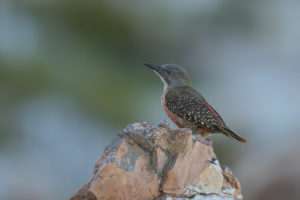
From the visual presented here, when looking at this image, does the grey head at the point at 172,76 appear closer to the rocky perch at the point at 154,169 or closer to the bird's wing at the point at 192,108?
the bird's wing at the point at 192,108

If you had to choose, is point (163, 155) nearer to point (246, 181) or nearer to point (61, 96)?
point (246, 181)

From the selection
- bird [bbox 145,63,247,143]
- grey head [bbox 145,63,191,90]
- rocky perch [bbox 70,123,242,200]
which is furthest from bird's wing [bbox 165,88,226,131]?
rocky perch [bbox 70,123,242,200]

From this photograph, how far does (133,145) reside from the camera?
16.9ft

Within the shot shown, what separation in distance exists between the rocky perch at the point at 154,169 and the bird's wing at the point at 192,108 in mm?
2357

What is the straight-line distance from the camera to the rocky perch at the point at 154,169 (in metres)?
4.95

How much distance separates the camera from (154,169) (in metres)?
5.07

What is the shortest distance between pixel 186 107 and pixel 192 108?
0.10 m

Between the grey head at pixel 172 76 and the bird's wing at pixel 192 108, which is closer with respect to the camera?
the bird's wing at pixel 192 108

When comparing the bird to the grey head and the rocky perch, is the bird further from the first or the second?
the rocky perch

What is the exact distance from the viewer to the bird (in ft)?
25.4

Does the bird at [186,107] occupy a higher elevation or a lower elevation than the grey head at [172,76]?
lower

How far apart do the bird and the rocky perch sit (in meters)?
2.17

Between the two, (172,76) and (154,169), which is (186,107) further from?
(154,169)

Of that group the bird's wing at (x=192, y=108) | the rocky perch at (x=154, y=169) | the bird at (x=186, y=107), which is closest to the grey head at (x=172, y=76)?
the bird at (x=186, y=107)
